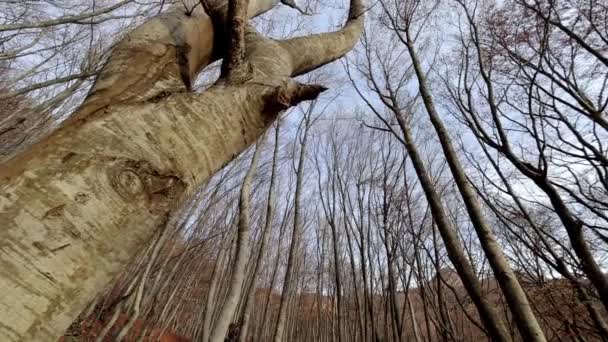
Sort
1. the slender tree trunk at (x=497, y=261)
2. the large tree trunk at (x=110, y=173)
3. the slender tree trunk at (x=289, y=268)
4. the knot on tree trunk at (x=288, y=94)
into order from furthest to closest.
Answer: the slender tree trunk at (x=289, y=268)
the slender tree trunk at (x=497, y=261)
the knot on tree trunk at (x=288, y=94)
the large tree trunk at (x=110, y=173)

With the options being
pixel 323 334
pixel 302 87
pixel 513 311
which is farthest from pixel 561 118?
pixel 323 334

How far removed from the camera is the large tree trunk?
13.2 inches

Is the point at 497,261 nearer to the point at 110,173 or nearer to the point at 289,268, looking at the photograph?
the point at 110,173

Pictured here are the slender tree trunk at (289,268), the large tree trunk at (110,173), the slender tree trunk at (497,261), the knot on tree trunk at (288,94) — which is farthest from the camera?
the slender tree trunk at (289,268)

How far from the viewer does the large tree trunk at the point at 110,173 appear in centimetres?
34

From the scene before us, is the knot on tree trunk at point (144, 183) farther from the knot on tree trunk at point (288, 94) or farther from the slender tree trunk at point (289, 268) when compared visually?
the slender tree trunk at point (289, 268)

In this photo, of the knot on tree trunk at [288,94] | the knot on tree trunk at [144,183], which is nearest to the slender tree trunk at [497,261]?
the knot on tree trunk at [288,94]

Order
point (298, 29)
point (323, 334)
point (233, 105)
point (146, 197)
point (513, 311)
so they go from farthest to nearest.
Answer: point (323, 334)
point (298, 29)
point (513, 311)
point (233, 105)
point (146, 197)

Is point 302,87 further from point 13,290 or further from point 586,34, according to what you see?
point 586,34

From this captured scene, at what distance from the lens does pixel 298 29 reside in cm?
544

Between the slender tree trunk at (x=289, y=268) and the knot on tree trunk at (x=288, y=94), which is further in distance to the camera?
the slender tree trunk at (x=289, y=268)

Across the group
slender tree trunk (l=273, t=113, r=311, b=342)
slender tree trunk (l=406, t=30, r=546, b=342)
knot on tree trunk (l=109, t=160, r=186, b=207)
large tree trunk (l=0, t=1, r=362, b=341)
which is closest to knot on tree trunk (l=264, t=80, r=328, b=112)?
large tree trunk (l=0, t=1, r=362, b=341)

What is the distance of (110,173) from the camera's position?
423mm

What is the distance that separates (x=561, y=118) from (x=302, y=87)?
3.87 m
